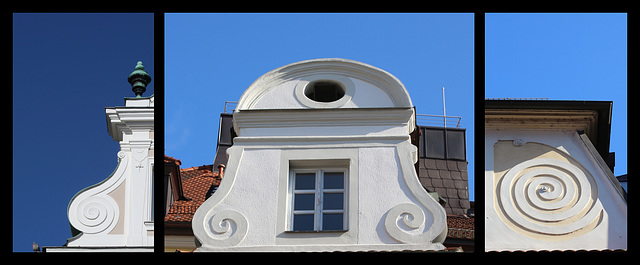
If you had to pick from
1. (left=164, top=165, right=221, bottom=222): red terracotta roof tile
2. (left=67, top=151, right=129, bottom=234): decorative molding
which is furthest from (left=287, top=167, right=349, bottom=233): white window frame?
(left=67, top=151, right=129, bottom=234): decorative molding

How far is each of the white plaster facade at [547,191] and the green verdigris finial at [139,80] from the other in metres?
3.86

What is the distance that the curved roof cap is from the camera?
12062 millimetres

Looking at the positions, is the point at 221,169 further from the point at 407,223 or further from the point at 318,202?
the point at 407,223

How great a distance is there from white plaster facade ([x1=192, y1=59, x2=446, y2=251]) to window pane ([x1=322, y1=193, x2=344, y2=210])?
1.4 inches

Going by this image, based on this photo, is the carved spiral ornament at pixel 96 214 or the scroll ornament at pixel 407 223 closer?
the scroll ornament at pixel 407 223

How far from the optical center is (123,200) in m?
12.2

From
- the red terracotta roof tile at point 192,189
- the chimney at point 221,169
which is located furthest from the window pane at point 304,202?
the chimney at point 221,169

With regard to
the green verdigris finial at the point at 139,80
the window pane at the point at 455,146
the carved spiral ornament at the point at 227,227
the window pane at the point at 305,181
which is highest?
the green verdigris finial at the point at 139,80

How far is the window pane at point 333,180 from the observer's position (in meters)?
11.7

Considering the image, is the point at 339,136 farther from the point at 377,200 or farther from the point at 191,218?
the point at 191,218

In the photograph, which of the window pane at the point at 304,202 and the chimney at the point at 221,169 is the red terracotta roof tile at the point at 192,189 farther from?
the window pane at the point at 304,202

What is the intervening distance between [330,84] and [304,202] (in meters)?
1.46
